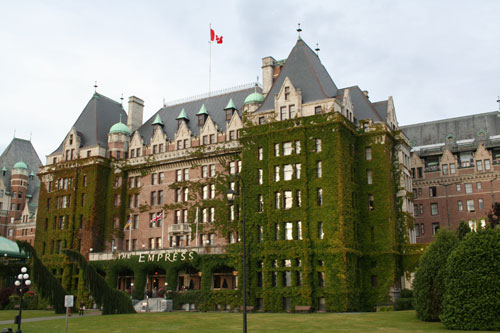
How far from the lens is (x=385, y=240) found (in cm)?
5888

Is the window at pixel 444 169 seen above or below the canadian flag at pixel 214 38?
below

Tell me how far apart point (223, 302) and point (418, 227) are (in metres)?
39.5

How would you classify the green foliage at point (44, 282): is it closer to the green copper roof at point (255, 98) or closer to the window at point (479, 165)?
the green copper roof at point (255, 98)

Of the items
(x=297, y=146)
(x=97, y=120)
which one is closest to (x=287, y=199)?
(x=297, y=146)

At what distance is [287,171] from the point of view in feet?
198

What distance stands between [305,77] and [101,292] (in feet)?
113

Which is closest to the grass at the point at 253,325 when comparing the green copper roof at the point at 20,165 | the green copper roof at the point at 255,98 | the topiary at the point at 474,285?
the topiary at the point at 474,285

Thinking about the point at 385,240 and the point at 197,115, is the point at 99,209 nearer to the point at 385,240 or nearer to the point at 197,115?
the point at 197,115

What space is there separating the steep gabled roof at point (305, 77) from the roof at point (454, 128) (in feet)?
97.8

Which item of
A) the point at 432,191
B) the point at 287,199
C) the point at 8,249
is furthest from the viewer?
the point at 8,249

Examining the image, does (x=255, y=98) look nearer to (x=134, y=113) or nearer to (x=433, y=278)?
(x=134, y=113)

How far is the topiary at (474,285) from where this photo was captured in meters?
30.7

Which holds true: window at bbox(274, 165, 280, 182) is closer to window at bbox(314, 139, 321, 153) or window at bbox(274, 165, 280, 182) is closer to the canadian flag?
window at bbox(314, 139, 321, 153)

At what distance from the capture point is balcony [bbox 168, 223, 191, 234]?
6806cm
